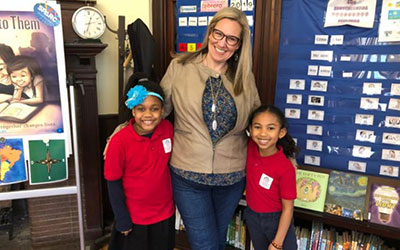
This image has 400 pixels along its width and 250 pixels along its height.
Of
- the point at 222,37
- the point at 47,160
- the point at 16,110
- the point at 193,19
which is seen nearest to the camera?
the point at 222,37

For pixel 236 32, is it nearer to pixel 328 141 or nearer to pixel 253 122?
pixel 253 122

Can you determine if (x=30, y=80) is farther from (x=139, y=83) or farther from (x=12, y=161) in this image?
(x=139, y=83)

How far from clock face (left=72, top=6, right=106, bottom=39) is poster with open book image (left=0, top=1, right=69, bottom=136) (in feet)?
1.11

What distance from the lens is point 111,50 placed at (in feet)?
7.14

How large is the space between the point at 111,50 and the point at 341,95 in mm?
1553

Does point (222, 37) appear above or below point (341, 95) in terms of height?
above

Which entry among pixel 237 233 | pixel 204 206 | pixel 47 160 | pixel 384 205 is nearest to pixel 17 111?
pixel 47 160

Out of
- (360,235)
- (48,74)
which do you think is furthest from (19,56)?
(360,235)

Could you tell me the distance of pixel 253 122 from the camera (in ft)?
4.66

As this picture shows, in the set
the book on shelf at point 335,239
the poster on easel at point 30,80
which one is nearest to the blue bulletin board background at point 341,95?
Answer: the book on shelf at point 335,239

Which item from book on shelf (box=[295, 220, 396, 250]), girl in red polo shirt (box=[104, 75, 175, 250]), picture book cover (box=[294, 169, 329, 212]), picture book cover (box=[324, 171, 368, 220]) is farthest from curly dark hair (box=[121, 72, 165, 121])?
book on shelf (box=[295, 220, 396, 250])

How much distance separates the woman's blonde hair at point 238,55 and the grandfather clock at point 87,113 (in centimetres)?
82

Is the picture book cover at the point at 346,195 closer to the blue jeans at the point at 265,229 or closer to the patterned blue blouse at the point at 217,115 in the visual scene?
the blue jeans at the point at 265,229

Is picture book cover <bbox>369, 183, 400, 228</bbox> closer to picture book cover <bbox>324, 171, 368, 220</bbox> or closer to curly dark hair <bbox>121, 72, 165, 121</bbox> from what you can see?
picture book cover <bbox>324, 171, 368, 220</bbox>
